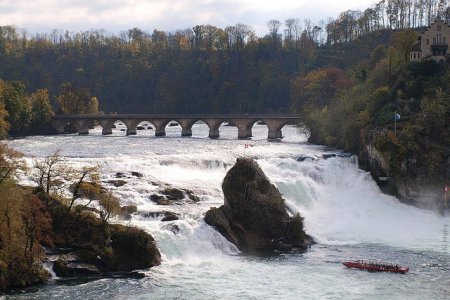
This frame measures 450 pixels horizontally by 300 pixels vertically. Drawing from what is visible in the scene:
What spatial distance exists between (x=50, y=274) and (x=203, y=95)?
509 ft

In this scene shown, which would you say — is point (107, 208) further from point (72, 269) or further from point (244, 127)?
point (244, 127)

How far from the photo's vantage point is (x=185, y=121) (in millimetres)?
124875

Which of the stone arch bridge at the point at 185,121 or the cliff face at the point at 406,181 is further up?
the stone arch bridge at the point at 185,121

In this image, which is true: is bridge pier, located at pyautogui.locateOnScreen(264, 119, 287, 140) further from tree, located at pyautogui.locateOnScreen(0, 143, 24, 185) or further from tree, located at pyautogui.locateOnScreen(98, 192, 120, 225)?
tree, located at pyautogui.locateOnScreen(0, 143, 24, 185)

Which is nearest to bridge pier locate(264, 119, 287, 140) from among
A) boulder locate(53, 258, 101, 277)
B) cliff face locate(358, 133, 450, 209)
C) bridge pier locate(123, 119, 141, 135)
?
bridge pier locate(123, 119, 141, 135)

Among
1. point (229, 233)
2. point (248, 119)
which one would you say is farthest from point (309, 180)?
point (248, 119)

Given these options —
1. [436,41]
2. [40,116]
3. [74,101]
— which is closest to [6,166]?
[436,41]

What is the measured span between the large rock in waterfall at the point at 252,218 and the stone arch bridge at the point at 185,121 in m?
62.8

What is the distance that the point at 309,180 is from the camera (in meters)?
70.7

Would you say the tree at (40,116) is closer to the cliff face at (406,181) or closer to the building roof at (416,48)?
the building roof at (416,48)

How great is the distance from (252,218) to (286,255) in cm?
418

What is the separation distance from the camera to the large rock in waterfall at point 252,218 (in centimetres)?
5088

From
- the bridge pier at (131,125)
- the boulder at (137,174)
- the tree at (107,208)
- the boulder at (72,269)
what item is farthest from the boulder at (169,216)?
the bridge pier at (131,125)

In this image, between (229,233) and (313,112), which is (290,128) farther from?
(229,233)
